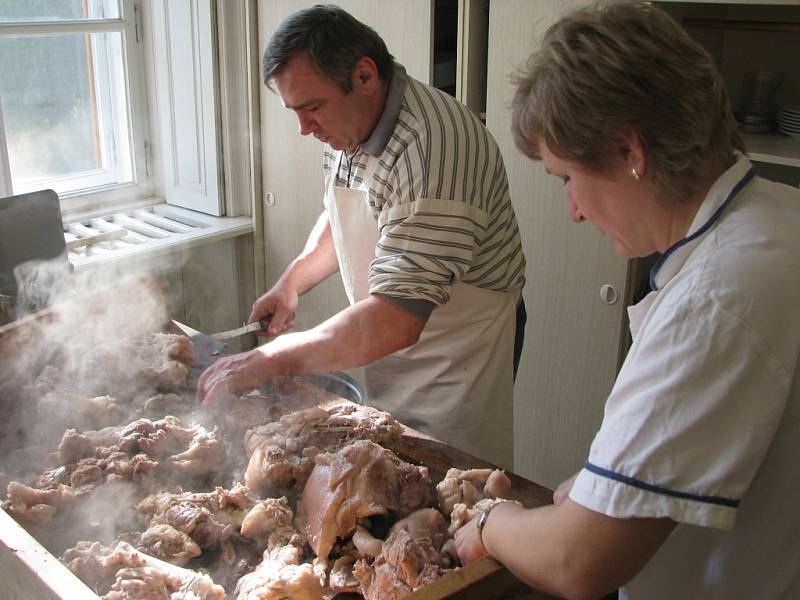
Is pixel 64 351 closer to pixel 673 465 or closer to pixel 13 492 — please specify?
pixel 13 492

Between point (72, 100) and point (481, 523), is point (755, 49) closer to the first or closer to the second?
point (481, 523)

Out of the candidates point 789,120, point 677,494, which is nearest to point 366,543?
point 677,494

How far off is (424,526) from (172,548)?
0.44 metres

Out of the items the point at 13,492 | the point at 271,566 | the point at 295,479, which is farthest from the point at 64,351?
the point at 271,566

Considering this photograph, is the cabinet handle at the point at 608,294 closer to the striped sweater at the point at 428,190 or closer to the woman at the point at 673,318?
the striped sweater at the point at 428,190

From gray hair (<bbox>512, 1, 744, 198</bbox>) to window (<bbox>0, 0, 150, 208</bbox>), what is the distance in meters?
2.82

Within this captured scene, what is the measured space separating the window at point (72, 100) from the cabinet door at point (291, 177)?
28.2 inches

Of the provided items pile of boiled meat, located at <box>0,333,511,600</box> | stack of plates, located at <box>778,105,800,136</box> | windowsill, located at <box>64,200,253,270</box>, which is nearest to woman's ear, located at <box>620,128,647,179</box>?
pile of boiled meat, located at <box>0,333,511,600</box>

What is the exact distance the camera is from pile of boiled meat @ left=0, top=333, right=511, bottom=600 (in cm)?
140

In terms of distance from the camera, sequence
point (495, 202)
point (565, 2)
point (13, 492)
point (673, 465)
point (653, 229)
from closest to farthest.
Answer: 1. point (673, 465)
2. point (653, 229)
3. point (13, 492)
4. point (495, 202)
5. point (565, 2)

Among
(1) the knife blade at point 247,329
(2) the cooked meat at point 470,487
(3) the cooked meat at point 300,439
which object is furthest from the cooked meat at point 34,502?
(1) the knife blade at point 247,329

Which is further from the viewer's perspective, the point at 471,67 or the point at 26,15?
the point at 26,15

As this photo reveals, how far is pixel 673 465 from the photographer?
3.34 feet

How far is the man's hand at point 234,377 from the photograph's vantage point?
193cm
